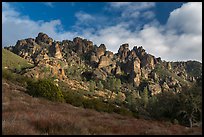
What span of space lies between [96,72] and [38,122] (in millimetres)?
188350

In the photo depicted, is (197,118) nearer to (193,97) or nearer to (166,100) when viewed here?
(193,97)

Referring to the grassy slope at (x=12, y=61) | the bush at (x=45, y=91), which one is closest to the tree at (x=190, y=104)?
the bush at (x=45, y=91)

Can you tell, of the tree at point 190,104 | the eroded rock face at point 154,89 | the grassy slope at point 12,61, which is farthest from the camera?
the eroded rock face at point 154,89

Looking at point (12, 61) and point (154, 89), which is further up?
point (12, 61)

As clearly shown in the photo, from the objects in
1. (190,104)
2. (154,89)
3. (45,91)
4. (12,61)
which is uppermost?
(12,61)

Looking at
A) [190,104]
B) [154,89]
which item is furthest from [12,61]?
[190,104]

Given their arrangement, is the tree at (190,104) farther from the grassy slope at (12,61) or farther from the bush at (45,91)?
the grassy slope at (12,61)

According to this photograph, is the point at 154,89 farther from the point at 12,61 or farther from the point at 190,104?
the point at 190,104

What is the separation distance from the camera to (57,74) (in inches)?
6388

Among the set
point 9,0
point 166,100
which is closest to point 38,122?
point 9,0

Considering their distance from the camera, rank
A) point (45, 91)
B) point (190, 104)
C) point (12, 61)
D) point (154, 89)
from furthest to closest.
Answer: point (154, 89)
point (12, 61)
point (190, 104)
point (45, 91)

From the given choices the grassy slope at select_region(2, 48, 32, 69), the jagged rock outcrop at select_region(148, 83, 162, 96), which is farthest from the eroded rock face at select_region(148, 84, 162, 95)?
the grassy slope at select_region(2, 48, 32, 69)

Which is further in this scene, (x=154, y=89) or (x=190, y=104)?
(x=154, y=89)

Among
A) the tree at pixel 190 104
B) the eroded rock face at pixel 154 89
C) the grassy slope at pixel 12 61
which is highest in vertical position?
the grassy slope at pixel 12 61
